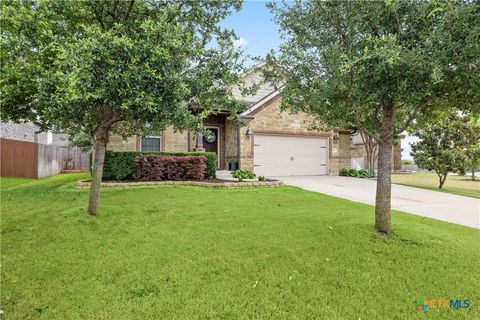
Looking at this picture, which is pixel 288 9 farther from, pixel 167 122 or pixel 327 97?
pixel 167 122

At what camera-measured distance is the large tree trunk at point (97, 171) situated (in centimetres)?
629

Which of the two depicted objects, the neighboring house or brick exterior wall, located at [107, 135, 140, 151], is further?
the neighboring house

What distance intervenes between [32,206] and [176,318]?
6.62 meters

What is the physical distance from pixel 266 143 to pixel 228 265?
39.3ft

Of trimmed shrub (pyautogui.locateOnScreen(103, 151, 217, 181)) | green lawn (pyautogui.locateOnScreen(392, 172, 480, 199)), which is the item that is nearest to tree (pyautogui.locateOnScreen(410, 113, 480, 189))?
green lawn (pyautogui.locateOnScreen(392, 172, 480, 199))

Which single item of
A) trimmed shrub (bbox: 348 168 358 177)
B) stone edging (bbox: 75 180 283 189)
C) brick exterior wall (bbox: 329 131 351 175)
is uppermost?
brick exterior wall (bbox: 329 131 351 175)

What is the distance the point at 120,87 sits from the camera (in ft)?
16.0

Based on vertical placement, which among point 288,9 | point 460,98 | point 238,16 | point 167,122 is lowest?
point 167,122

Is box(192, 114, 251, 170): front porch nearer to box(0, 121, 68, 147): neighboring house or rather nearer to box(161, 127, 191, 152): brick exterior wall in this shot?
box(161, 127, 191, 152): brick exterior wall

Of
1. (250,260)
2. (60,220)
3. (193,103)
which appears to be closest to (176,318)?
(250,260)

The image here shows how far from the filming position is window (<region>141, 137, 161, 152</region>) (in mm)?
14305

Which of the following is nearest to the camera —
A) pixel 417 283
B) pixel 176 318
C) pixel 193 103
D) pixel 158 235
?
pixel 176 318

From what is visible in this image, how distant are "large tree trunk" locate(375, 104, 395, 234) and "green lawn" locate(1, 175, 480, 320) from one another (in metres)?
0.32

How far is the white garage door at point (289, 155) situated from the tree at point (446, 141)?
198 inches
